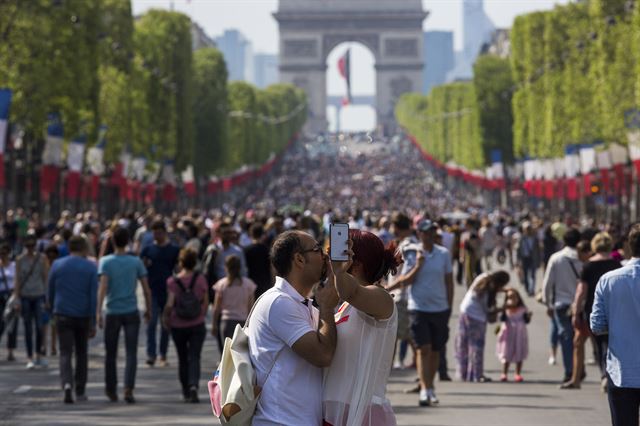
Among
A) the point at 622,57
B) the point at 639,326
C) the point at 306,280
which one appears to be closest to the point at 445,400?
the point at 639,326

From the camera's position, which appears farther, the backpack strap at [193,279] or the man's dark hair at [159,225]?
the man's dark hair at [159,225]

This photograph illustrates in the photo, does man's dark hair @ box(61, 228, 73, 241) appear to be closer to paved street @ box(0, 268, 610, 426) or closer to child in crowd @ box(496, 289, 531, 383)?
paved street @ box(0, 268, 610, 426)

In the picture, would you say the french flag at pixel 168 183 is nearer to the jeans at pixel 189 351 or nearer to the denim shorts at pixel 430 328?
the jeans at pixel 189 351

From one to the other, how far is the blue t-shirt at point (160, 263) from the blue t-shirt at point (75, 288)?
2739mm

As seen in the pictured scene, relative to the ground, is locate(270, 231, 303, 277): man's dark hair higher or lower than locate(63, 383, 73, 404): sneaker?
higher

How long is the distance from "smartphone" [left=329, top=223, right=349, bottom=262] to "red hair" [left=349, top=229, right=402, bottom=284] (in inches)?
16.2

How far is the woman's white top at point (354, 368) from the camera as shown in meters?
7.62

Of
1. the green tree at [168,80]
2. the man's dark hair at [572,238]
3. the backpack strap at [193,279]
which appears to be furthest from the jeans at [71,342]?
the green tree at [168,80]

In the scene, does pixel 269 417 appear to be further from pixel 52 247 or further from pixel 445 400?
pixel 52 247

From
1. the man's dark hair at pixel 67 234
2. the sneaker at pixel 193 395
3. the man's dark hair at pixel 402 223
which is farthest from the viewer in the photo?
the man's dark hair at pixel 67 234

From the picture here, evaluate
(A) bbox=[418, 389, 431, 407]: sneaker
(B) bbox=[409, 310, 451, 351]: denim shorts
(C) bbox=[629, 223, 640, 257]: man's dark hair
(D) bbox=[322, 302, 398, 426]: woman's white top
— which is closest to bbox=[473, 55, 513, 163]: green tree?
(B) bbox=[409, 310, 451, 351]: denim shorts

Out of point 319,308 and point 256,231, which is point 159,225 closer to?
point 256,231

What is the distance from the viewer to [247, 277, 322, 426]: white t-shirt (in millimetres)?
7539

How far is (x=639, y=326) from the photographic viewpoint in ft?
32.5
